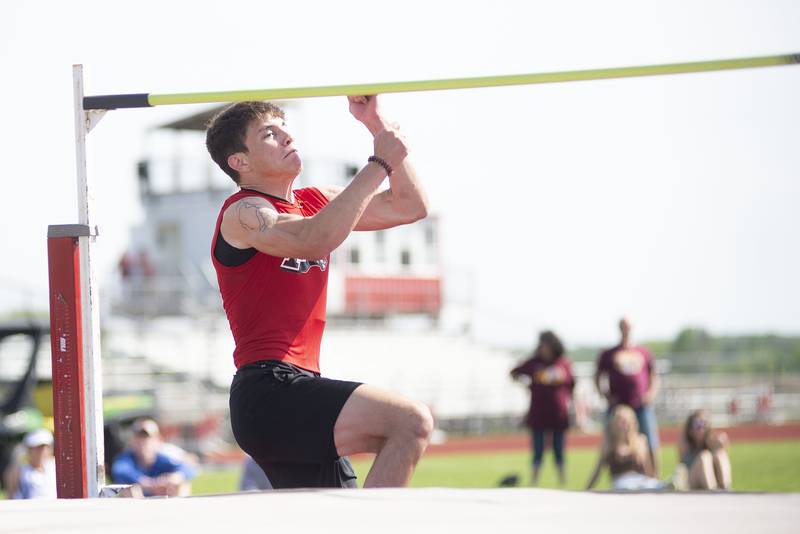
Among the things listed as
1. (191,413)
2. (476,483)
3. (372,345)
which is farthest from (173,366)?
(476,483)

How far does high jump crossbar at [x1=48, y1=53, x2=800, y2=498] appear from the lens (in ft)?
12.9

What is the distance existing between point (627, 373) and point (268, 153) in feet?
24.4

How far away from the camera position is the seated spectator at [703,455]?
8.39 m

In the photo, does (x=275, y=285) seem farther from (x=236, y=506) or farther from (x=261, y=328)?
(x=236, y=506)

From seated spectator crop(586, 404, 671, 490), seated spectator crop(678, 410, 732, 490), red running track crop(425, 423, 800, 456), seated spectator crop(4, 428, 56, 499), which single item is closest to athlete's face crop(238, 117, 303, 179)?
seated spectator crop(586, 404, 671, 490)

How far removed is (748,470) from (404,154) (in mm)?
10273

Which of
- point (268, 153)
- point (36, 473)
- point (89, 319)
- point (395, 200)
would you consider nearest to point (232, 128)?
point (268, 153)

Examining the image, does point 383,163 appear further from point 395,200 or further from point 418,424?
point 418,424

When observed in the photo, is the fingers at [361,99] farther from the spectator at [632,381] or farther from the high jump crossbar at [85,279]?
the spectator at [632,381]

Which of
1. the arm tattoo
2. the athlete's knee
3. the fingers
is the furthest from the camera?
the fingers

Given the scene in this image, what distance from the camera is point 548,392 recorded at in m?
12.2

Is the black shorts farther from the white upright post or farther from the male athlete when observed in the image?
the white upright post

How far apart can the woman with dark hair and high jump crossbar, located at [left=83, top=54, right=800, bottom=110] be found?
8396 mm

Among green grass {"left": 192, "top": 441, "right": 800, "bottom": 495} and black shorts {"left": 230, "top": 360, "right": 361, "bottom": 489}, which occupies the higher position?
black shorts {"left": 230, "top": 360, "right": 361, "bottom": 489}
